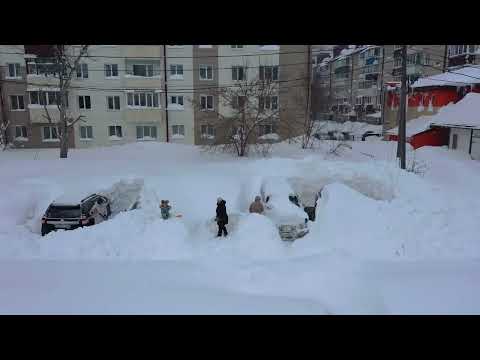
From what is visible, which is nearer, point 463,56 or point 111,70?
point 111,70

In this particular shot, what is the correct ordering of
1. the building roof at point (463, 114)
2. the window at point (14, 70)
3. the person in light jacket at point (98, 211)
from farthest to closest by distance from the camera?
1. the window at point (14, 70)
2. the building roof at point (463, 114)
3. the person in light jacket at point (98, 211)

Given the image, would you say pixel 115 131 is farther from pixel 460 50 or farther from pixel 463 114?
pixel 460 50

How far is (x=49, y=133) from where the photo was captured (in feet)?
102

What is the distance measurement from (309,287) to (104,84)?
28232 millimetres

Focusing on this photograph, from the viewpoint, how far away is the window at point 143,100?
30391mm

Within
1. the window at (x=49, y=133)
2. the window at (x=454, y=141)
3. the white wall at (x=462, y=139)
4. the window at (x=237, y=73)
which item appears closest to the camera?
the white wall at (x=462, y=139)

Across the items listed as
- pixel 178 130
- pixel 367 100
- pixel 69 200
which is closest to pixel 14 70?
pixel 178 130

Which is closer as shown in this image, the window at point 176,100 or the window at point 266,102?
the window at point 266,102

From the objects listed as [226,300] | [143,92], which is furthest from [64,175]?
[143,92]

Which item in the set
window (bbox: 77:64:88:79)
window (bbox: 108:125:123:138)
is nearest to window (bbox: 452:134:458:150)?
window (bbox: 108:125:123:138)

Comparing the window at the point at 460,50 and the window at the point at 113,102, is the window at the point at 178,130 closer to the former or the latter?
the window at the point at 113,102

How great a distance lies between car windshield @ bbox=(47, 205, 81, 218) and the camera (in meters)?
11.3

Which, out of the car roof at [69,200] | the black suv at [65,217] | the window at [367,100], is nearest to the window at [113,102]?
→ the car roof at [69,200]

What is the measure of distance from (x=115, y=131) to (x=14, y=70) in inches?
350
